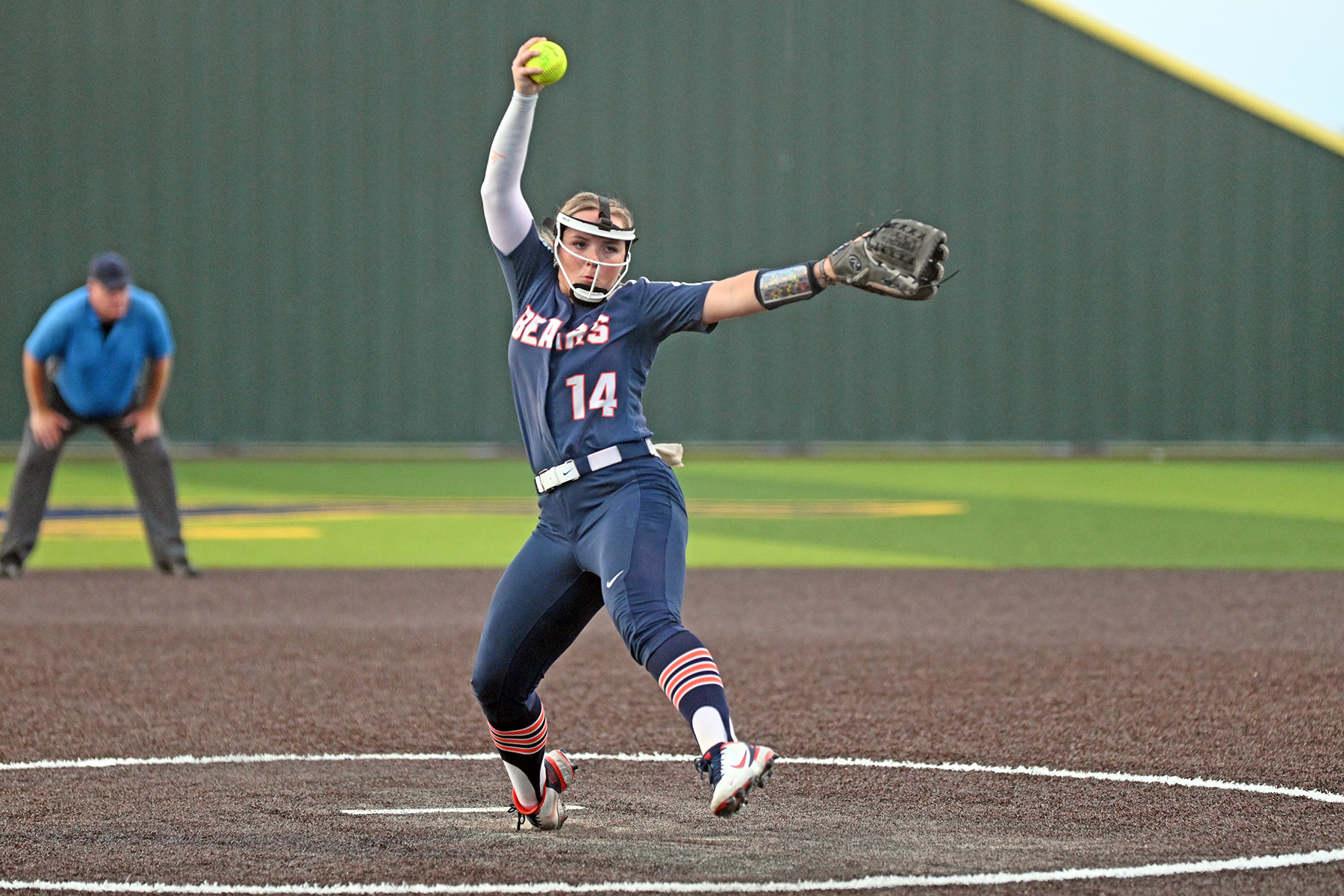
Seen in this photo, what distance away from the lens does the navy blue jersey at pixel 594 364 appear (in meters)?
4.93

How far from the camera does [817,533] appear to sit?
51.1 feet

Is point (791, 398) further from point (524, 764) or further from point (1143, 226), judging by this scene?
point (524, 764)

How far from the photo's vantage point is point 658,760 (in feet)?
20.7

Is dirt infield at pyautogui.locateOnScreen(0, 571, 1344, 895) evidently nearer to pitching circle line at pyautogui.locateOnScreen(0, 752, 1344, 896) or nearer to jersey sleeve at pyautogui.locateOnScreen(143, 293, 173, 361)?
pitching circle line at pyautogui.locateOnScreen(0, 752, 1344, 896)

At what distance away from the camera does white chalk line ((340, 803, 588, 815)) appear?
5305 millimetres

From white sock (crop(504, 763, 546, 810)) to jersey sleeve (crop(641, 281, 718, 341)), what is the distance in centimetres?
132

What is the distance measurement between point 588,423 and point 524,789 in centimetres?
108

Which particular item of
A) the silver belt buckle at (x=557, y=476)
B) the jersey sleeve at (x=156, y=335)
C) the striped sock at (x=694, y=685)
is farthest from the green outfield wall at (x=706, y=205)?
the striped sock at (x=694, y=685)

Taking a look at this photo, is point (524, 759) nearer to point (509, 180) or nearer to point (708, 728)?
point (708, 728)

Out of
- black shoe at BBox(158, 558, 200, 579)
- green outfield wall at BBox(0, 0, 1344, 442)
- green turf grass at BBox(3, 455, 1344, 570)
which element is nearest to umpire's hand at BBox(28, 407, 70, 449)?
black shoe at BBox(158, 558, 200, 579)

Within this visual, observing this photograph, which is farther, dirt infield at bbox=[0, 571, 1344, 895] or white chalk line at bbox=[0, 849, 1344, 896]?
dirt infield at bbox=[0, 571, 1344, 895]

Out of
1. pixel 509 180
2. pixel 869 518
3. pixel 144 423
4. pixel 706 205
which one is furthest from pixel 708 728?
pixel 706 205

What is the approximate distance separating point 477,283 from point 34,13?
25.7ft

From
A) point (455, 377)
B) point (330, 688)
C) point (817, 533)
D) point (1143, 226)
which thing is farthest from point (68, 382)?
point (1143, 226)
